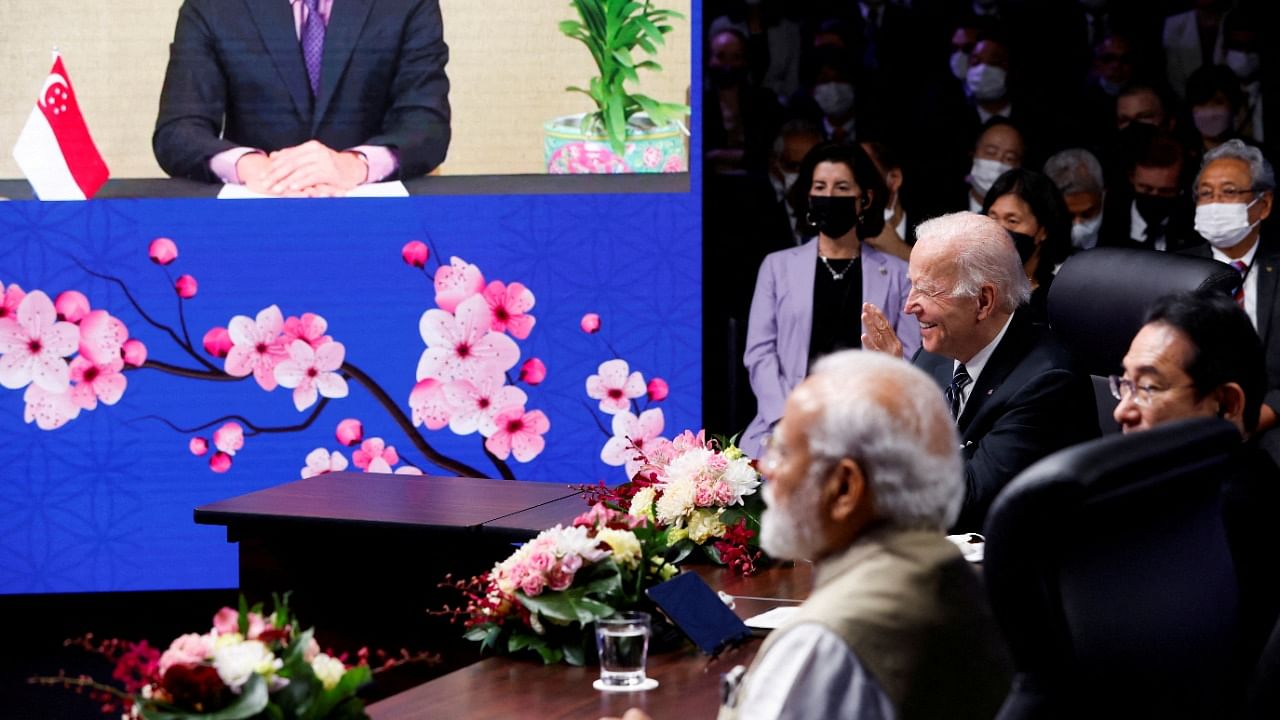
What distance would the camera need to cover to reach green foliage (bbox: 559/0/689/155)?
5.34m

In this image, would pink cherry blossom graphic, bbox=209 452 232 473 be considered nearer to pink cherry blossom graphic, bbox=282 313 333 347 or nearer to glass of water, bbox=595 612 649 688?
pink cherry blossom graphic, bbox=282 313 333 347

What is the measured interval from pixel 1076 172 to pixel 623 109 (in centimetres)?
194

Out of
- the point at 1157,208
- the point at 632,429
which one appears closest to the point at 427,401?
the point at 632,429

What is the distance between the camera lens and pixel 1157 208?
608cm

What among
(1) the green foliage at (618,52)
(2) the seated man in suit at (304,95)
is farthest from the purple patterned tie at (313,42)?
(1) the green foliage at (618,52)

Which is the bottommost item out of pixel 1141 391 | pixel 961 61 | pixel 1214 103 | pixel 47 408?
pixel 47 408

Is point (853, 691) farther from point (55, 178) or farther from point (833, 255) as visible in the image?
point (55, 178)

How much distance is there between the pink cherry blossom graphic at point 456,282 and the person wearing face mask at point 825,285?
37.4 inches

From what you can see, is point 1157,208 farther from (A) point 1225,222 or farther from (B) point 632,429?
(B) point 632,429

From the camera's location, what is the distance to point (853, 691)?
5.60 feet

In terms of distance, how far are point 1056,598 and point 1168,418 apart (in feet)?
3.38

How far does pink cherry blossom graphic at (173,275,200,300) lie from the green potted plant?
131 centimetres

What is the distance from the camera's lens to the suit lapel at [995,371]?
3551 millimetres

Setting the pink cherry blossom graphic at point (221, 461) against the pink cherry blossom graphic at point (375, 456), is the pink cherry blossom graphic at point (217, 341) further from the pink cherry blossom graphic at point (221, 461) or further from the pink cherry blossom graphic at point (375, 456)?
Answer: the pink cherry blossom graphic at point (375, 456)
